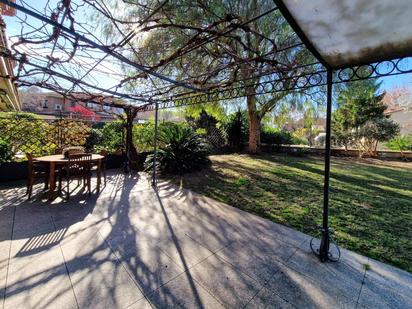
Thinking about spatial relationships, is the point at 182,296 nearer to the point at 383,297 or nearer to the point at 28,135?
the point at 383,297

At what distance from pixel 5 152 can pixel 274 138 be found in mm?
10710

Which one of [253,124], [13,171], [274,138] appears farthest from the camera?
[274,138]

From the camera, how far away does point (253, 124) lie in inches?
363

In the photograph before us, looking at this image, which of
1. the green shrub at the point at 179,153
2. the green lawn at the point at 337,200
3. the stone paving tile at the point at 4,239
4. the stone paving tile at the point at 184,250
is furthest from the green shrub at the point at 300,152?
the stone paving tile at the point at 4,239

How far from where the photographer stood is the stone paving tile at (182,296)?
161 cm

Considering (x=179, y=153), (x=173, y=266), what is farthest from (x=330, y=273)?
(x=179, y=153)

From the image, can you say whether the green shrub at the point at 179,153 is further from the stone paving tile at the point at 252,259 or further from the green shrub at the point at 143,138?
the stone paving tile at the point at 252,259

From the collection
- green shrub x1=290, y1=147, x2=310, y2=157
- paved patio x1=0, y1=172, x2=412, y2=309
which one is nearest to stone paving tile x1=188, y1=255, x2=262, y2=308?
paved patio x1=0, y1=172, x2=412, y2=309

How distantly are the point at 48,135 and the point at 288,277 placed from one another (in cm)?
713

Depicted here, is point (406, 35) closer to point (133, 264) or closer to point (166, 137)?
point (133, 264)

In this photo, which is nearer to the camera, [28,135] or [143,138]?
[28,135]

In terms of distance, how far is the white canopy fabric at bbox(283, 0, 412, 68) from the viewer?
1203mm

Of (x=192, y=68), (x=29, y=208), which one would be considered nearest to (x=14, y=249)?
(x=29, y=208)

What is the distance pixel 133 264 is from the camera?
2.07 metres
